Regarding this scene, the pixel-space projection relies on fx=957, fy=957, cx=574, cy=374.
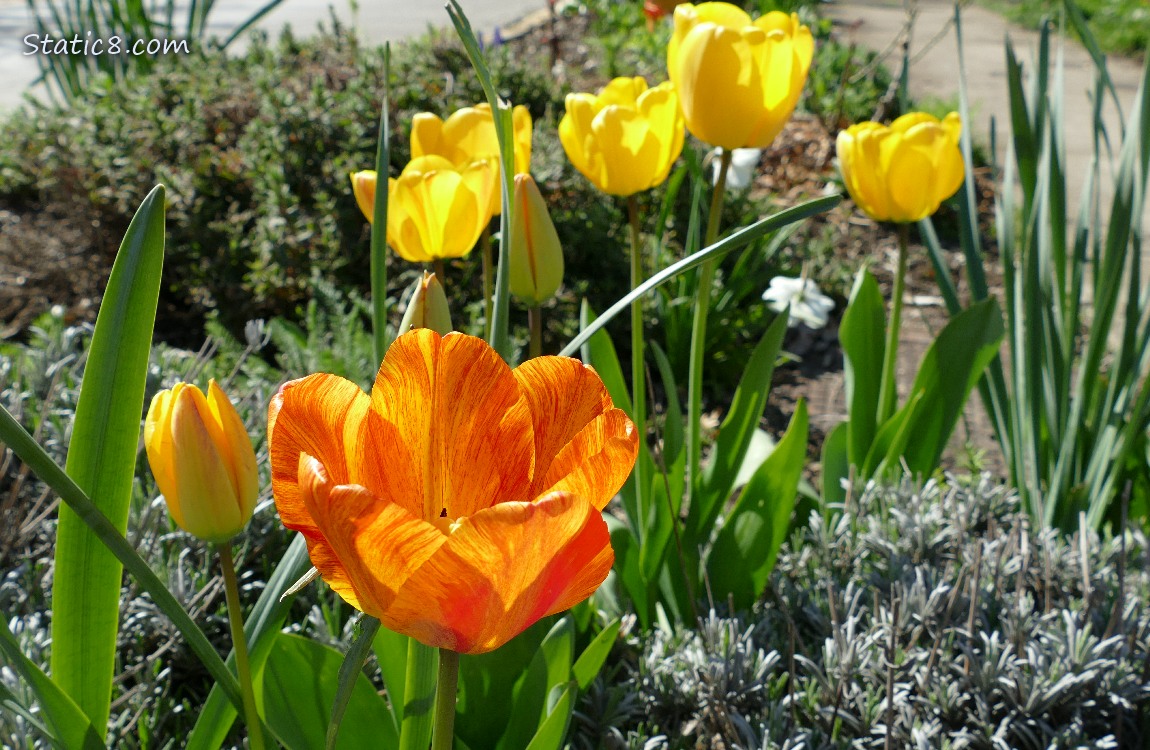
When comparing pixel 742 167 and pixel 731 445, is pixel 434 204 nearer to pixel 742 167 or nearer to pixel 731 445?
A: pixel 731 445

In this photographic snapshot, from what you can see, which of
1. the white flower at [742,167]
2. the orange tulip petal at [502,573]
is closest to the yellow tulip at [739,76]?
the orange tulip petal at [502,573]

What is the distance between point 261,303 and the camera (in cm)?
298

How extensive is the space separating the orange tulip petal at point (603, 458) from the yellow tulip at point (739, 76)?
2.62ft

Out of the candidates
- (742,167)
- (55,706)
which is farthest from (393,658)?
(742,167)

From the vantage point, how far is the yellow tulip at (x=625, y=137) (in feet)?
4.31

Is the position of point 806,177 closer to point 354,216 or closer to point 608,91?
point 354,216

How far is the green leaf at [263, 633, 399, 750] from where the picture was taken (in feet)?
3.34

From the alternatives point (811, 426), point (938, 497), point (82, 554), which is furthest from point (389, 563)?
point (811, 426)

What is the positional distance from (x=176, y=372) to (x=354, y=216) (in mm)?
1171

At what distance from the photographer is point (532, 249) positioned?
1.11 meters

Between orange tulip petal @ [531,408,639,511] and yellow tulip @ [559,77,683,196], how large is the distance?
80 cm

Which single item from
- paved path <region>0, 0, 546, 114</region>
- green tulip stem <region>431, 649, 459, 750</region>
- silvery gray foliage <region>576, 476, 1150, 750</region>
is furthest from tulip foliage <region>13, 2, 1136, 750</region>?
paved path <region>0, 0, 546, 114</region>

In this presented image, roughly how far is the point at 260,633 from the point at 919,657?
935 millimetres

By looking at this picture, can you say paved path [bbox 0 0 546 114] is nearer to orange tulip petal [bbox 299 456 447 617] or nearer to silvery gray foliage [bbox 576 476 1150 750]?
silvery gray foliage [bbox 576 476 1150 750]
